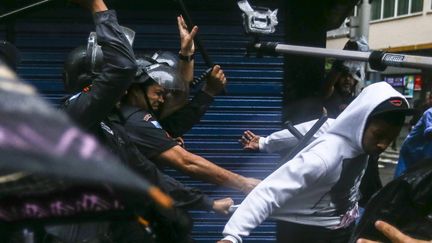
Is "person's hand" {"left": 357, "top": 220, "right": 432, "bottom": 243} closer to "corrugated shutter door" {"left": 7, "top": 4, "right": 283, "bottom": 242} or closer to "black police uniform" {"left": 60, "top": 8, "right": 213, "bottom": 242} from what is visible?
"black police uniform" {"left": 60, "top": 8, "right": 213, "bottom": 242}

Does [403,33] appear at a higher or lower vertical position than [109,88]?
lower

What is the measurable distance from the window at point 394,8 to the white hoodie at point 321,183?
2397 cm

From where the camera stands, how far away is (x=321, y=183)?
10.2 feet

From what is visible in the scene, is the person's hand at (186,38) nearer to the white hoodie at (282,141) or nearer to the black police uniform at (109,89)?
the white hoodie at (282,141)

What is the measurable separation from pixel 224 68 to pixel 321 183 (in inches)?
82.9

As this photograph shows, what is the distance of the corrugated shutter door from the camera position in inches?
192

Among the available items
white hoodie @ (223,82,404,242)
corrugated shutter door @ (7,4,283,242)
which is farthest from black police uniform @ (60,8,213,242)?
corrugated shutter door @ (7,4,283,242)

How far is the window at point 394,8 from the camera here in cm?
2697

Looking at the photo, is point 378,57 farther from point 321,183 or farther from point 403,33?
point 403,33

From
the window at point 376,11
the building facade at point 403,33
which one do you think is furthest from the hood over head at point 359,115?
the window at point 376,11

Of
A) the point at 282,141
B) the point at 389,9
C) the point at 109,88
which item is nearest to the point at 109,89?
the point at 109,88

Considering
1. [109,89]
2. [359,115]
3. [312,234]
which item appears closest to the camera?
[109,89]

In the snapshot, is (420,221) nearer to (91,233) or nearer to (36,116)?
(91,233)

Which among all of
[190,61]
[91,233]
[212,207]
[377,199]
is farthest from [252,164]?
[91,233]
